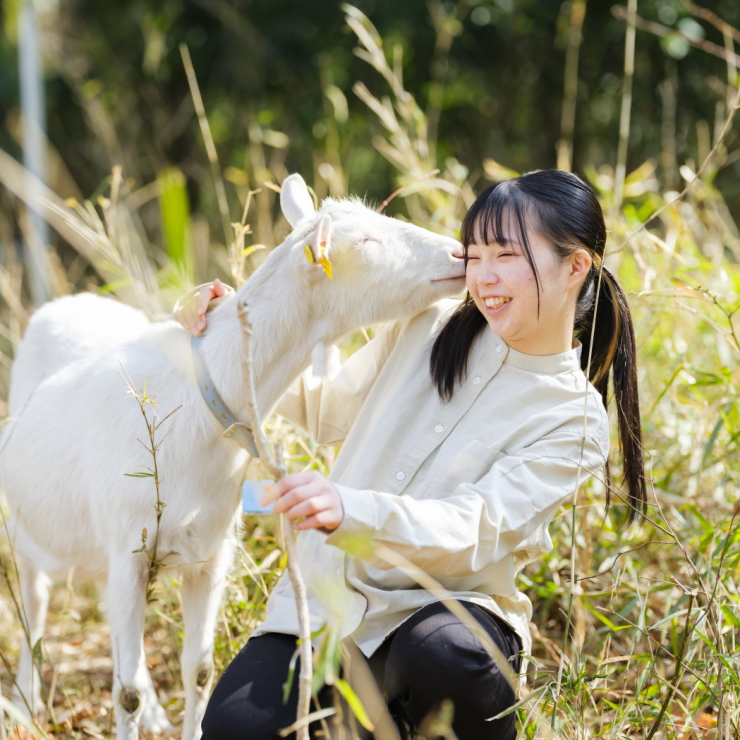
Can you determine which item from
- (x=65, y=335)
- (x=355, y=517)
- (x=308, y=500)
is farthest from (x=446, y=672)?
(x=65, y=335)

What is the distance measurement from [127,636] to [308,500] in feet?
2.90

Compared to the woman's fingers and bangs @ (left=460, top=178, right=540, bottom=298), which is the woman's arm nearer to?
the woman's fingers

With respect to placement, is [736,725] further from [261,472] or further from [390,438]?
[261,472]

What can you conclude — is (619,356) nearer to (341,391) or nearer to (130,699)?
(341,391)

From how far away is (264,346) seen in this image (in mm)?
1956

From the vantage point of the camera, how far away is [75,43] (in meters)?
8.90

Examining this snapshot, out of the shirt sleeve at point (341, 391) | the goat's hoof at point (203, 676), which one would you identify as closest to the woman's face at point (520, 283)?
the shirt sleeve at point (341, 391)

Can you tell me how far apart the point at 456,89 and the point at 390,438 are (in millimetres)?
6676

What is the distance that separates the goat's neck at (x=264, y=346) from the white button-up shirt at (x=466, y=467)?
0.23 metres

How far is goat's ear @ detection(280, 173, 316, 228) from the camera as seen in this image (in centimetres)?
209

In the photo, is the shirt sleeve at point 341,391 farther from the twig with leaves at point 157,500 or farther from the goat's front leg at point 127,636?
the goat's front leg at point 127,636

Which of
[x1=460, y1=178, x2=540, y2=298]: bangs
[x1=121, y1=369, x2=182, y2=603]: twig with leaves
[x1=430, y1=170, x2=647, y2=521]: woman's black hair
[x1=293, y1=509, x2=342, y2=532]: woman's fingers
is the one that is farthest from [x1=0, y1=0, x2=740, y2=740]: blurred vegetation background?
[x1=293, y1=509, x2=342, y2=532]: woman's fingers

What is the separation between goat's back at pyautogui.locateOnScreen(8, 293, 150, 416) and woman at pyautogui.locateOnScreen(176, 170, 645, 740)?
25.5 inches

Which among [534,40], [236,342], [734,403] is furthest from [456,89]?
[236,342]
